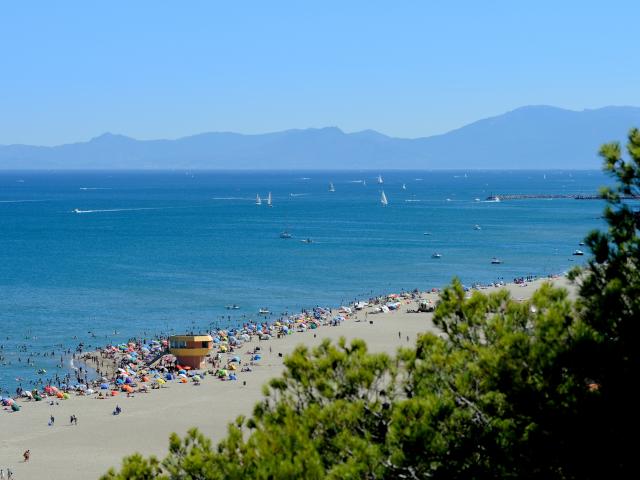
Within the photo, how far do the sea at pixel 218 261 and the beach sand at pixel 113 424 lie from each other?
7.48 metres

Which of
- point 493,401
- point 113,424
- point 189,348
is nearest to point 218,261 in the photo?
point 189,348

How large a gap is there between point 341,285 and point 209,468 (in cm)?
5946

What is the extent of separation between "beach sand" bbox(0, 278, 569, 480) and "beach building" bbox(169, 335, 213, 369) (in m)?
2.94

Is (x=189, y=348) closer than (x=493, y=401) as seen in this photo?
No

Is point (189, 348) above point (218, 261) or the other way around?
the other way around

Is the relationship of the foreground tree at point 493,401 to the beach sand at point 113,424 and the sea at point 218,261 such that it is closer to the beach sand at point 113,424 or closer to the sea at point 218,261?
the beach sand at point 113,424

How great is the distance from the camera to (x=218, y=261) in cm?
8531

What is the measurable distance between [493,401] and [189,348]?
34628mm

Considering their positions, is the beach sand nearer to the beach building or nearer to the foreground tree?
the beach building

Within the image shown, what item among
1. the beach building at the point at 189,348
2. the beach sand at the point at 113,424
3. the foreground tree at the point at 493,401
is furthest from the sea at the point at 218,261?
the foreground tree at the point at 493,401

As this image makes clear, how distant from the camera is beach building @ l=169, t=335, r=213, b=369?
45312 mm

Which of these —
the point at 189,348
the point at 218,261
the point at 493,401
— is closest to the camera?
the point at 493,401

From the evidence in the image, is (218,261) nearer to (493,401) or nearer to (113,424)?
(113,424)

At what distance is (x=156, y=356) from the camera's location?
4697 centimetres
